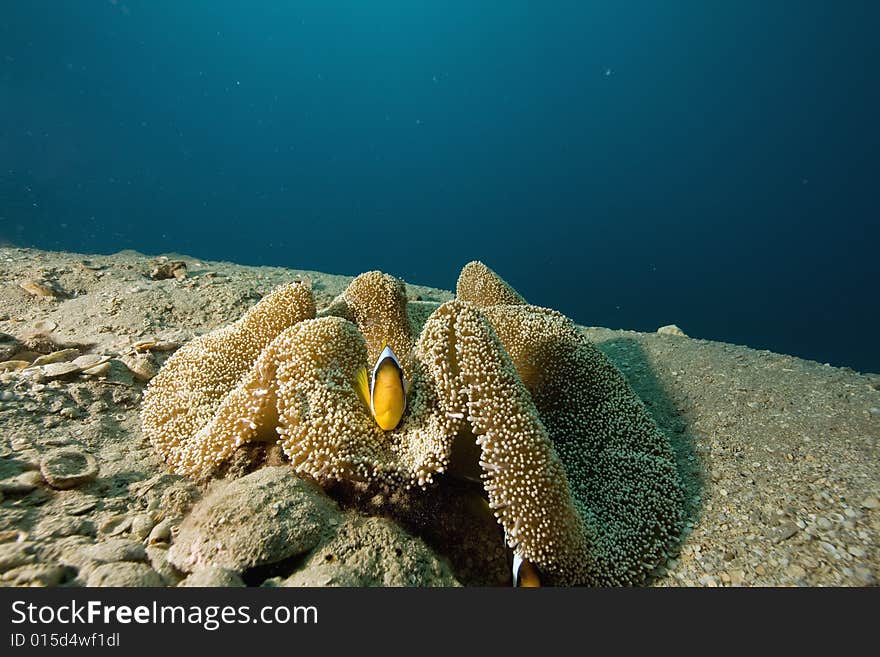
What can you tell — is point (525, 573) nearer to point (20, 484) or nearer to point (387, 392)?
point (387, 392)

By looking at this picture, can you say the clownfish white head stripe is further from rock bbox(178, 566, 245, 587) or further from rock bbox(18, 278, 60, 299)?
rock bbox(18, 278, 60, 299)

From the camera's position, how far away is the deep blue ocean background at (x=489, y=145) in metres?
44.5


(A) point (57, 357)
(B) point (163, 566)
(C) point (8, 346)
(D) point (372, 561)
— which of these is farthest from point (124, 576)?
(C) point (8, 346)

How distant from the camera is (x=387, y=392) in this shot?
1.54 m

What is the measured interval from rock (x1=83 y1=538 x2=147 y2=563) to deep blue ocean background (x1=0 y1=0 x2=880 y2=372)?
39750mm

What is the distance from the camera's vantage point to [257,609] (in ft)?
3.79

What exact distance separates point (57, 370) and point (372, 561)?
2080 millimetres

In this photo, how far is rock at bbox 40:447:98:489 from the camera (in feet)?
5.26

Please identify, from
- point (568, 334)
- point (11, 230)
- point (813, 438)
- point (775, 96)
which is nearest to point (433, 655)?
point (568, 334)

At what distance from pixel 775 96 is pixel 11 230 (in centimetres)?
7744

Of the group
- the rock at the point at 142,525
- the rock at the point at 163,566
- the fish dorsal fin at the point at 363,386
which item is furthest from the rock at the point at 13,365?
the fish dorsal fin at the point at 363,386

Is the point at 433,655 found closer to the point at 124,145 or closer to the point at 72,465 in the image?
the point at 72,465

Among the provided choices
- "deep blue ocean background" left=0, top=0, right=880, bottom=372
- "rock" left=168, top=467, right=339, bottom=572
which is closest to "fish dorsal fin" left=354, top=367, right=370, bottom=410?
"rock" left=168, top=467, right=339, bottom=572

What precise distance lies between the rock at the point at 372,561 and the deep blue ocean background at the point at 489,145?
40.1m
